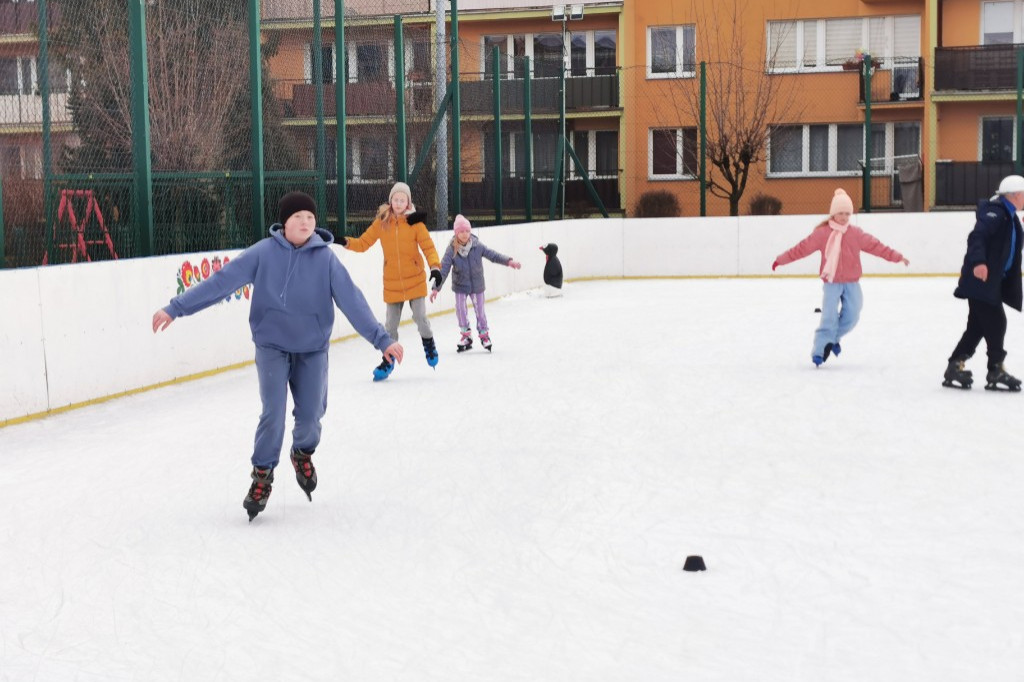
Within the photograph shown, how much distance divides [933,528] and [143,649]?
3.15 m

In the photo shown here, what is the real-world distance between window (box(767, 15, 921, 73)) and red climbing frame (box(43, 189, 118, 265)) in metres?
26.4

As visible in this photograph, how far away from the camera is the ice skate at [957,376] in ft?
34.0

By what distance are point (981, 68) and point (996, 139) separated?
1.78m

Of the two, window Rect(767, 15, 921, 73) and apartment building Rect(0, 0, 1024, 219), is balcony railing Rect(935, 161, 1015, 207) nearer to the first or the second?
apartment building Rect(0, 0, 1024, 219)

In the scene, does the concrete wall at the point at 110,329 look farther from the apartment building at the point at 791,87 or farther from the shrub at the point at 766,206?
the apartment building at the point at 791,87

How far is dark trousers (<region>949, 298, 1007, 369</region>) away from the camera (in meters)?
10.2

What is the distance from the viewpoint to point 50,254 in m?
10.9

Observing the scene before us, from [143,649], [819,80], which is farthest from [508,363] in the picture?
[819,80]

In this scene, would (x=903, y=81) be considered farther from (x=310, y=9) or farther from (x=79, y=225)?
(x=79, y=225)

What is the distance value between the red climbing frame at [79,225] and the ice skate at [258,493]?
189 inches

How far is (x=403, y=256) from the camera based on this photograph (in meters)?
12.2

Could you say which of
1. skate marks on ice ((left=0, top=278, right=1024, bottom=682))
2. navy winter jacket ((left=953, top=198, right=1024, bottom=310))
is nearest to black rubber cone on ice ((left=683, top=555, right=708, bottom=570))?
skate marks on ice ((left=0, top=278, right=1024, bottom=682))

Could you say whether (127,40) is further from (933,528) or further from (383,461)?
(933,528)

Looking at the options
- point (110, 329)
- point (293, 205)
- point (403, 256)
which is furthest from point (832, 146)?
point (293, 205)
